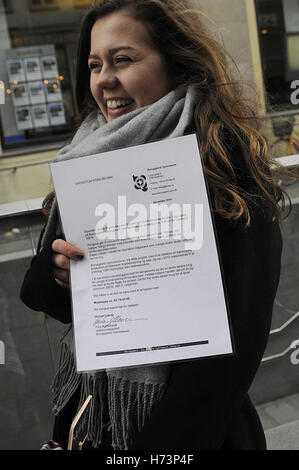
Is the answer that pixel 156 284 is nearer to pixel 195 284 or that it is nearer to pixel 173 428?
pixel 195 284

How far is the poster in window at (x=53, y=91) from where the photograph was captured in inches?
110

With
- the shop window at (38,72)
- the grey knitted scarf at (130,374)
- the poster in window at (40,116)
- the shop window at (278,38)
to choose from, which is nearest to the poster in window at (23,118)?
the shop window at (38,72)

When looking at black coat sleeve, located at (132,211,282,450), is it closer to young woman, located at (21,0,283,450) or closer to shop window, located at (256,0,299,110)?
young woman, located at (21,0,283,450)

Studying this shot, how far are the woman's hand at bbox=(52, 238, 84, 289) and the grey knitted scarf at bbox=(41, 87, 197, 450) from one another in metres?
0.17

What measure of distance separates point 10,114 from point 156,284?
2.21 metres

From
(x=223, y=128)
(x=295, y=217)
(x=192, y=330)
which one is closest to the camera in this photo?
(x=192, y=330)

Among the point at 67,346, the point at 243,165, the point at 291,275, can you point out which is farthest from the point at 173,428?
the point at 291,275

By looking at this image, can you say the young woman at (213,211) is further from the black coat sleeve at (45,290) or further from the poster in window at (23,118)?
the poster in window at (23,118)

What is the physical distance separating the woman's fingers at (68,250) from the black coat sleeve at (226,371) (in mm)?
241

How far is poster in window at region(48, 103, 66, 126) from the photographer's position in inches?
120

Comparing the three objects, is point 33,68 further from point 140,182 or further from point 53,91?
A: point 140,182

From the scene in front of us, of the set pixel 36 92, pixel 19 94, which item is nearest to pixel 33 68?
pixel 36 92

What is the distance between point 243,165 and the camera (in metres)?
0.98

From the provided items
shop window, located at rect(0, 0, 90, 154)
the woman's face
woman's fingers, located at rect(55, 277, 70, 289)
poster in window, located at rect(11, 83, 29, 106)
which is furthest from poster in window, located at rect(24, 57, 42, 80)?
woman's fingers, located at rect(55, 277, 70, 289)
